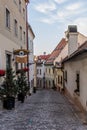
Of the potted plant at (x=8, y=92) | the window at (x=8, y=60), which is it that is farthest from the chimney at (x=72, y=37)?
the potted plant at (x=8, y=92)

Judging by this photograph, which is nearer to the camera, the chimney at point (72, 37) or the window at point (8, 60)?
the window at point (8, 60)

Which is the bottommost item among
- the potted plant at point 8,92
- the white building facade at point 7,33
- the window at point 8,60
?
the potted plant at point 8,92

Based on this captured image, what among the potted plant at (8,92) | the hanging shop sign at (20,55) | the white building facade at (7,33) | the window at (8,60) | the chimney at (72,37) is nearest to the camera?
the potted plant at (8,92)

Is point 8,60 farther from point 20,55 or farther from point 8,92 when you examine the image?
point 8,92

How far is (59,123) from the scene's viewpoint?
9.33m

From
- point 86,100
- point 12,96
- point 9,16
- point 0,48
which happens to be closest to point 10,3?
point 9,16

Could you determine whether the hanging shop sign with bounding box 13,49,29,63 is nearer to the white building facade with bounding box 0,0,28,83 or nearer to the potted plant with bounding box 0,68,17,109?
the white building facade with bounding box 0,0,28,83

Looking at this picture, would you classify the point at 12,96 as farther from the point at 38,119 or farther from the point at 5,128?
the point at 5,128

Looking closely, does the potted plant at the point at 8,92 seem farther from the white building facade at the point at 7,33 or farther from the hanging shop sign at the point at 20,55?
the hanging shop sign at the point at 20,55

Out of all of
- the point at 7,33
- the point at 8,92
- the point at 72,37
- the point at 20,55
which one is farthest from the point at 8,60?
the point at 72,37

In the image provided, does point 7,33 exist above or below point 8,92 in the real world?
above

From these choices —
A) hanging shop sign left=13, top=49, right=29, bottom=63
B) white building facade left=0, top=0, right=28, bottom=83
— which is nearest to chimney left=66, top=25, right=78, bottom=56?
white building facade left=0, top=0, right=28, bottom=83

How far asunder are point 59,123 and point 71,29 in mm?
16944

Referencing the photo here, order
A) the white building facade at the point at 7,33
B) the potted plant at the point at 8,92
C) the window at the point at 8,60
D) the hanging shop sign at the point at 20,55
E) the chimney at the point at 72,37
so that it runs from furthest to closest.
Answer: the chimney at the point at 72,37 → the hanging shop sign at the point at 20,55 → the window at the point at 8,60 → the white building facade at the point at 7,33 → the potted plant at the point at 8,92
